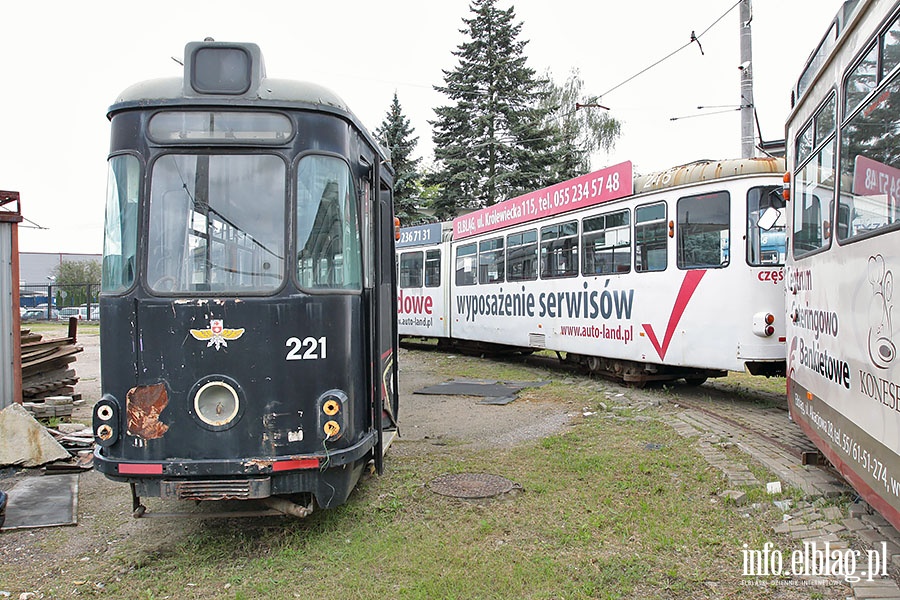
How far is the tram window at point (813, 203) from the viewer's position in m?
5.31

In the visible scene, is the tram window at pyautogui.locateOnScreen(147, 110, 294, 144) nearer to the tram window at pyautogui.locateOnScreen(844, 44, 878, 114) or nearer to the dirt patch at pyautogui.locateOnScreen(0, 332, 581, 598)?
the dirt patch at pyautogui.locateOnScreen(0, 332, 581, 598)

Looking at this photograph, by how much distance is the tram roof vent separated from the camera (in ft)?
15.2

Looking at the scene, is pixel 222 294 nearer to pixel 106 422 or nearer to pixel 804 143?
pixel 106 422

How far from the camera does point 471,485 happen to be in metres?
6.17

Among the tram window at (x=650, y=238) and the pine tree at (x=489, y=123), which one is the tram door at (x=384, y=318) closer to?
the tram window at (x=650, y=238)

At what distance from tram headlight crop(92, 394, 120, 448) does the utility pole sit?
39.0 feet

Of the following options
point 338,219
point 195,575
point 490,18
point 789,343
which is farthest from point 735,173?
point 490,18

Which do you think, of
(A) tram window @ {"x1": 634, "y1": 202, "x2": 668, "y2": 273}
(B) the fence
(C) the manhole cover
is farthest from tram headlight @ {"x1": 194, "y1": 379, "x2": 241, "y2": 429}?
(B) the fence

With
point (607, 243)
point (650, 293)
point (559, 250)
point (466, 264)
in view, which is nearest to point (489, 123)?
point (466, 264)

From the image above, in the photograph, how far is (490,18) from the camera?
32906 millimetres

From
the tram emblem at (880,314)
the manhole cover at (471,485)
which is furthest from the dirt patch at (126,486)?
the tram emblem at (880,314)

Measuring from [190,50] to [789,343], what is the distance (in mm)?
6028

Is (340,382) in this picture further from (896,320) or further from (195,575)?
(896,320)

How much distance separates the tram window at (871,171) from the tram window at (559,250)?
7384 millimetres
